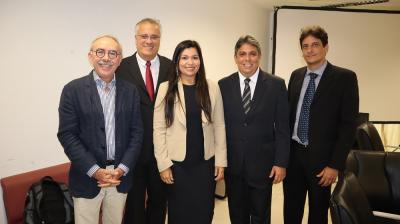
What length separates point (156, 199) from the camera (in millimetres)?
2189

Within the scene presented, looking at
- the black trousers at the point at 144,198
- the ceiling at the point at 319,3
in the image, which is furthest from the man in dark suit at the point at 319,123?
the ceiling at the point at 319,3

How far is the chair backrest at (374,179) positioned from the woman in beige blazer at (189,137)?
33.0 inches

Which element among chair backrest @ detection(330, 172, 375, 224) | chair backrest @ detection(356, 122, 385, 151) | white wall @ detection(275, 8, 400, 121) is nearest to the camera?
chair backrest @ detection(330, 172, 375, 224)

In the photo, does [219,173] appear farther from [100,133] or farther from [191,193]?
[100,133]

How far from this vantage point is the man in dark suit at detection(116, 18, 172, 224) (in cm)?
207

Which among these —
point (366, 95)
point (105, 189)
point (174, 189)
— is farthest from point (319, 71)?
point (366, 95)

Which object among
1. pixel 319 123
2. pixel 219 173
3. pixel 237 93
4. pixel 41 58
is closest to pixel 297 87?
pixel 319 123

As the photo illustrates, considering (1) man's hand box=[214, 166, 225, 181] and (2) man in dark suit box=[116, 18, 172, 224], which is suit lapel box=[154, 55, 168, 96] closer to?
(2) man in dark suit box=[116, 18, 172, 224]

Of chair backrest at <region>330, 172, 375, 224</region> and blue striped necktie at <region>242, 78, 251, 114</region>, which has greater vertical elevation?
blue striped necktie at <region>242, 78, 251, 114</region>

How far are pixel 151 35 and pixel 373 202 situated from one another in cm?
174

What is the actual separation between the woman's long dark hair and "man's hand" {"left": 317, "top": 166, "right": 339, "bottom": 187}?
2.92ft

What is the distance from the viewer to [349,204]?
1.36 m

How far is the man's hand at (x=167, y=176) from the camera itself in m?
1.98

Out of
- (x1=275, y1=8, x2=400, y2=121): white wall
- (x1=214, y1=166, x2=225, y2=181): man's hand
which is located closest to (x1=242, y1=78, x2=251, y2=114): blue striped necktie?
(x1=214, y1=166, x2=225, y2=181): man's hand
